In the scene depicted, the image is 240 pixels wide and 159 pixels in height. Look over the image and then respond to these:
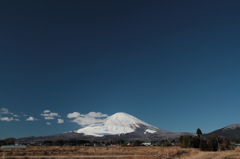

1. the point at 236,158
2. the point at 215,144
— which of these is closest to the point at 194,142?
the point at 215,144

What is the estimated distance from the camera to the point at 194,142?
88438mm

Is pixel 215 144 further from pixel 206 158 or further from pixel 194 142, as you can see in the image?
pixel 206 158

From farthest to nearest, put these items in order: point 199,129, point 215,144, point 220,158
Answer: point 199,129 → point 215,144 → point 220,158

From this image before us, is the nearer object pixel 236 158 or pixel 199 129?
pixel 236 158

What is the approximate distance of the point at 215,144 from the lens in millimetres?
74500

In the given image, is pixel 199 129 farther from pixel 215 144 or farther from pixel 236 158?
pixel 236 158

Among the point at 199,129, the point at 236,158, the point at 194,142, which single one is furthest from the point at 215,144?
the point at 199,129

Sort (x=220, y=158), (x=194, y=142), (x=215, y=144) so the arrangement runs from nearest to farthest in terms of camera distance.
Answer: (x=220, y=158), (x=215, y=144), (x=194, y=142)

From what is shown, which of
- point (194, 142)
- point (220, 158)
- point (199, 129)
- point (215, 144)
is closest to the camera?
point (220, 158)

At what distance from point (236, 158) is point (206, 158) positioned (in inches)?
202

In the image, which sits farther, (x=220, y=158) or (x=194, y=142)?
(x=194, y=142)

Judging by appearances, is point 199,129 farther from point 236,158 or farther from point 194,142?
point 236,158

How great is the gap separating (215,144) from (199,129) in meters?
64.2

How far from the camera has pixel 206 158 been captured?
40.2 m
